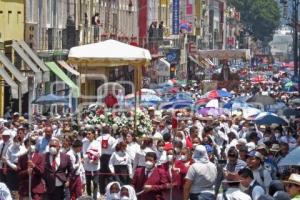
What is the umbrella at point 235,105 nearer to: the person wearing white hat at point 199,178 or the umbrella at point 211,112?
the umbrella at point 211,112

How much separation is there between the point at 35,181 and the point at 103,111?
36.8ft

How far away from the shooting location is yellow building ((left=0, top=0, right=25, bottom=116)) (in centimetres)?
4419

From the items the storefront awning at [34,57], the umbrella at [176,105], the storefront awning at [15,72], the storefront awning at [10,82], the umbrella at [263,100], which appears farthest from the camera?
the storefront awning at [34,57]

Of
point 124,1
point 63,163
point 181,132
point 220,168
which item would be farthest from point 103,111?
point 124,1

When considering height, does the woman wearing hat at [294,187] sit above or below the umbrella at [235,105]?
above

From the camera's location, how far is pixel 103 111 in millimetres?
31234

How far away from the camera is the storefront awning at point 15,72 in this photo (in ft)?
133

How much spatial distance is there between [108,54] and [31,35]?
17970 millimetres

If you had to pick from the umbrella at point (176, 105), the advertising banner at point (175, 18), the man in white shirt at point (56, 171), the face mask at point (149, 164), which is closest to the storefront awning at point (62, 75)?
the umbrella at point (176, 105)

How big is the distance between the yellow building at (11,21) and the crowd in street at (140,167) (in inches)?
663

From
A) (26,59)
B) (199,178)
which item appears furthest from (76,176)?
(26,59)

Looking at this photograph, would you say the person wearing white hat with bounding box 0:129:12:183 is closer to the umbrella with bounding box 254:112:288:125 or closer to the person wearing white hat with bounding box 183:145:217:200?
the person wearing white hat with bounding box 183:145:217:200

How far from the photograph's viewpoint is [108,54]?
29.9 metres

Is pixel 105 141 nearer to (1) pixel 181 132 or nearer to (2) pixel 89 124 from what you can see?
(1) pixel 181 132
